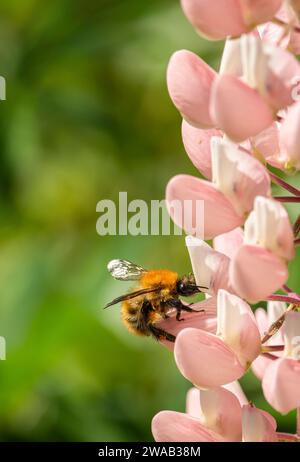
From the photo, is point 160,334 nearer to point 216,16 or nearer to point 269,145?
point 269,145

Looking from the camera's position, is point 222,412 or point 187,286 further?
point 187,286

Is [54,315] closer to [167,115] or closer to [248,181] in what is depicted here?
[167,115]

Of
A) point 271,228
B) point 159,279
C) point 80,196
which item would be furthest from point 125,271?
point 80,196

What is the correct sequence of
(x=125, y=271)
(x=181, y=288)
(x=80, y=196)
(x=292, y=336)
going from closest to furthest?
(x=292, y=336)
(x=181, y=288)
(x=125, y=271)
(x=80, y=196)

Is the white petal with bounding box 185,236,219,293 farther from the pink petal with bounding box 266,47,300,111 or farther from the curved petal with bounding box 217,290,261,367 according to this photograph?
the pink petal with bounding box 266,47,300,111

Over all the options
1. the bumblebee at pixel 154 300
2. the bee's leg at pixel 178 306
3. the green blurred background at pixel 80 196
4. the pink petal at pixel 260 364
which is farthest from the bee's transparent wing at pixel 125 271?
the green blurred background at pixel 80 196

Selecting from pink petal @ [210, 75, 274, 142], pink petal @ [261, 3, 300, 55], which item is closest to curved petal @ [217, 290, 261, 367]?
pink petal @ [210, 75, 274, 142]

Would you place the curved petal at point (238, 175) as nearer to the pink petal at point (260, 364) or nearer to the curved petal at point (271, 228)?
the curved petal at point (271, 228)
